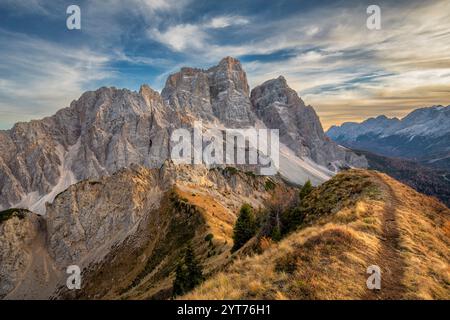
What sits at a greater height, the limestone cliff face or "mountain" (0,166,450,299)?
"mountain" (0,166,450,299)

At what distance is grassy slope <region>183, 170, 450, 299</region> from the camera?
44.4 feet

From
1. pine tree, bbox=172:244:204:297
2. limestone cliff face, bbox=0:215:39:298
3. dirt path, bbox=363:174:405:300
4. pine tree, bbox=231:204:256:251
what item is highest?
dirt path, bbox=363:174:405:300

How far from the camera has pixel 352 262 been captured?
16016 mm

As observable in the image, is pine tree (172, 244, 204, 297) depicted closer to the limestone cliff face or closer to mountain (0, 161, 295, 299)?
mountain (0, 161, 295, 299)

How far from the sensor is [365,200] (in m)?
30.2

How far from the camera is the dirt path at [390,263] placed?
13.7 meters

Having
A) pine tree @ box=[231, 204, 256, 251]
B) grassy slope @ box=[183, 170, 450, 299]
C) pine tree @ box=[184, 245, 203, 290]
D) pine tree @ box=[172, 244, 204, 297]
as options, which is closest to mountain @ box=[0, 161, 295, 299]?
pine tree @ box=[231, 204, 256, 251]

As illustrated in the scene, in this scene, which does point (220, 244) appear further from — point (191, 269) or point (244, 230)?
point (191, 269)

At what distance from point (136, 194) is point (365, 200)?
122m

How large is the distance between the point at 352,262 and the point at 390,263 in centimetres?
305

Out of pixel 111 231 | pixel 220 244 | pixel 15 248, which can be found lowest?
Answer: pixel 15 248

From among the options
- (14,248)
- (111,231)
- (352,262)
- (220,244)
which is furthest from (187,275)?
(14,248)

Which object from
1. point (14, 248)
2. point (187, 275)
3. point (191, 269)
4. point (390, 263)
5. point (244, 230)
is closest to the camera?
point (390, 263)
